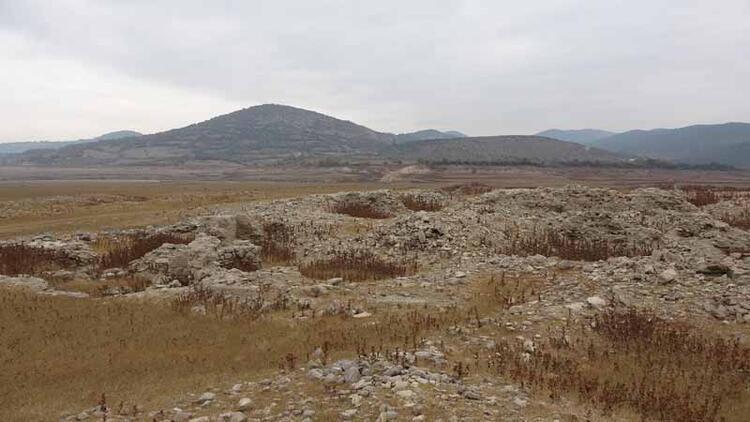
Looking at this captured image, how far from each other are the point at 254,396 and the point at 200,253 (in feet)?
36.1

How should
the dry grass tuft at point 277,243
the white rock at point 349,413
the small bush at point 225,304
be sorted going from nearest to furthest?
1. the white rock at point 349,413
2. the small bush at point 225,304
3. the dry grass tuft at point 277,243

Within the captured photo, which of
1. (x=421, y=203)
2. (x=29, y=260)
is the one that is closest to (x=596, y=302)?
(x=29, y=260)

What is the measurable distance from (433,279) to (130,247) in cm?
1399

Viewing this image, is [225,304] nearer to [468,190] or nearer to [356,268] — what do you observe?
[356,268]

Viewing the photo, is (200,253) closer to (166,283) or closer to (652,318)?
(166,283)

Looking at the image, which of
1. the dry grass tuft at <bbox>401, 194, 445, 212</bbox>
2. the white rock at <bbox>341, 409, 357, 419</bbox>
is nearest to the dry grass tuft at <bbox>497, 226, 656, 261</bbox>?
the dry grass tuft at <bbox>401, 194, 445, 212</bbox>

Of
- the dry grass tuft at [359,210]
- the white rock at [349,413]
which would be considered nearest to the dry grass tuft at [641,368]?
the white rock at [349,413]

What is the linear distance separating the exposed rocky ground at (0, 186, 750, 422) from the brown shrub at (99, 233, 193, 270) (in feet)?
1.46

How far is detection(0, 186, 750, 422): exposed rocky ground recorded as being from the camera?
29.4 ft

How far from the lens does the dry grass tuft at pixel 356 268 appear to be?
18984 mm

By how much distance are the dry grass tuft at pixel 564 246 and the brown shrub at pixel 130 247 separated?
48.0ft

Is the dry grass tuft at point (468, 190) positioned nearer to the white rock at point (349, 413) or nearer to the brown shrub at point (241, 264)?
the brown shrub at point (241, 264)

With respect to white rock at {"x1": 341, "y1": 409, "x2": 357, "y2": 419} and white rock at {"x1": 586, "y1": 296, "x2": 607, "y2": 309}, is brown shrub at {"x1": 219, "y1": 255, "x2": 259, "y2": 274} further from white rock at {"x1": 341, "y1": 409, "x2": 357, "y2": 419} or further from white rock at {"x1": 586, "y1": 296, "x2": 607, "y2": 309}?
white rock at {"x1": 341, "y1": 409, "x2": 357, "y2": 419}

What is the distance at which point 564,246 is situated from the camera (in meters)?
24.0
